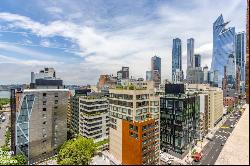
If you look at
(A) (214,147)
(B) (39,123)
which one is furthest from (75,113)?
(A) (214,147)

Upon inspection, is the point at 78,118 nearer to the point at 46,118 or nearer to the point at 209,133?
the point at 46,118

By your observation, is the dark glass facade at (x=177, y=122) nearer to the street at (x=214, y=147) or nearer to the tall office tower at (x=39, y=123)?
the street at (x=214, y=147)

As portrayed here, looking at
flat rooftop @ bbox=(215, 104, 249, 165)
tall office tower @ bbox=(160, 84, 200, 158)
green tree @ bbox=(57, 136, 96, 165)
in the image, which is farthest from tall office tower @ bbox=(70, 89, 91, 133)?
flat rooftop @ bbox=(215, 104, 249, 165)

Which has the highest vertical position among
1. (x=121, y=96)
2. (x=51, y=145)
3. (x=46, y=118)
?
(x=121, y=96)

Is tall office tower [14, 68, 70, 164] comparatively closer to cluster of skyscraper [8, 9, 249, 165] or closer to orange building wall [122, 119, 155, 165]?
cluster of skyscraper [8, 9, 249, 165]

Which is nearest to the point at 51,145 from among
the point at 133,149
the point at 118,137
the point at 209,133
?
the point at 118,137

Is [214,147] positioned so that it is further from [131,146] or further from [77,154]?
[77,154]
